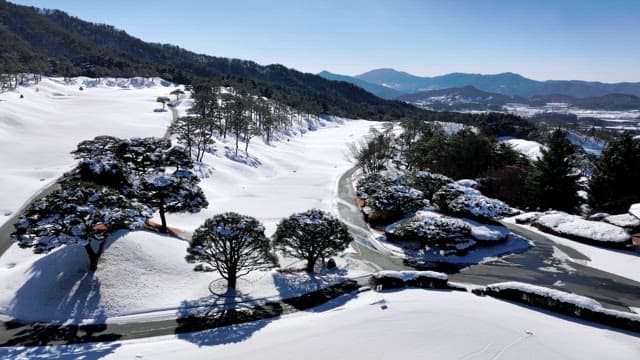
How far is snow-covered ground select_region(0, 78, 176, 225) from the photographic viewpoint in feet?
132

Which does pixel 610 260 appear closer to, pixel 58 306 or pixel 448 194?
pixel 448 194

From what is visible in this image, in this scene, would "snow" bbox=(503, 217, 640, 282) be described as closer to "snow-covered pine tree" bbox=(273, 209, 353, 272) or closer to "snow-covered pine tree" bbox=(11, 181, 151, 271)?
"snow-covered pine tree" bbox=(273, 209, 353, 272)

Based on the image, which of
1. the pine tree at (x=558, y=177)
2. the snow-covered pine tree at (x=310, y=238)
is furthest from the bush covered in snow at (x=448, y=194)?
the snow-covered pine tree at (x=310, y=238)

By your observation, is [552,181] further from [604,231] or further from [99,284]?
[99,284]

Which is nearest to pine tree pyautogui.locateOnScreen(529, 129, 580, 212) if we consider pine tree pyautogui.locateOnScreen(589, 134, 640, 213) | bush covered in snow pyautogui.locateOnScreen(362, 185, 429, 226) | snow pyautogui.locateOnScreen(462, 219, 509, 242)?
pine tree pyautogui.locateOnScreen(589, 134, 640, 213)

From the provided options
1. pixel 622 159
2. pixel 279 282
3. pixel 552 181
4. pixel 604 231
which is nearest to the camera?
pixel 279 282

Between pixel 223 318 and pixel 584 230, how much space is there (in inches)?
1154

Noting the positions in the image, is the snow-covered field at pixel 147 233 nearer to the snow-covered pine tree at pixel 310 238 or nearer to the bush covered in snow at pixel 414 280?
the snow-covered pine tree at pixel 310 238

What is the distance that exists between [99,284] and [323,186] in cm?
3785

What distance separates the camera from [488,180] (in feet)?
153

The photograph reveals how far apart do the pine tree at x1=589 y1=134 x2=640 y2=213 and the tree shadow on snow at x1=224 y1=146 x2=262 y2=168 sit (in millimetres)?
49002

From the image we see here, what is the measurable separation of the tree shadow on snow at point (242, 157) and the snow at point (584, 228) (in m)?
45.5

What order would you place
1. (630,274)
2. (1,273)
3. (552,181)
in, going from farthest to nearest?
(552,181) < (630,274) < (1,273)

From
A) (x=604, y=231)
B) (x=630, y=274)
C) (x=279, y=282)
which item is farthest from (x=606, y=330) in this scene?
(x=604, y=231)
